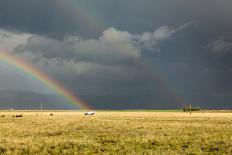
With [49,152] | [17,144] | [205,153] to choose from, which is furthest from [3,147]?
[205,153]

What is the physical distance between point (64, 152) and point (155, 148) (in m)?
6.63

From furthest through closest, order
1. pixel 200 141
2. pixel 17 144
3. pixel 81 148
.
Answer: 1. pixel 200 141
2. pixel 17 144
3. pixel 81 148

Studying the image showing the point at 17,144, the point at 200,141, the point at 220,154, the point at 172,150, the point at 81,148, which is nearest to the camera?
the point at 220,154

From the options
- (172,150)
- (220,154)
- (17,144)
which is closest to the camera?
(220,154)

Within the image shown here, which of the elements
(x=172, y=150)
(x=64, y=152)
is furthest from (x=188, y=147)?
(x=64, y=152)

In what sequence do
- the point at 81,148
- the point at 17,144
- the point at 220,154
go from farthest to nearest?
the point at 17,144 → the point at 81,148 → the point at 220,154

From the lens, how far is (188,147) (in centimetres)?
2977

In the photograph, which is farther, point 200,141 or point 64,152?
point 200,141

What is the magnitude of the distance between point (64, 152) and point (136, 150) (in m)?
4.91

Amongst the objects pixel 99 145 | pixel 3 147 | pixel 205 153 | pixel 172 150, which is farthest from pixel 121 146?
pixel 3 147

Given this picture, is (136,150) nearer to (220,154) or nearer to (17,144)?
(220,154)

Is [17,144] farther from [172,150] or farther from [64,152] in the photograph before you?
[172,150]

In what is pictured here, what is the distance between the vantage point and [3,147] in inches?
1173

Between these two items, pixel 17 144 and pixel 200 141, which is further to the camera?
pixel 200 141
